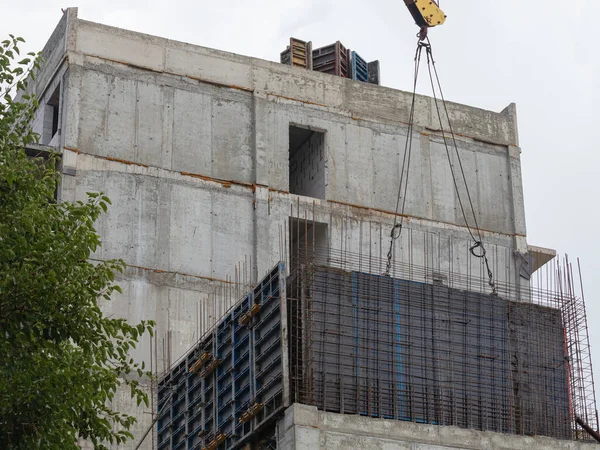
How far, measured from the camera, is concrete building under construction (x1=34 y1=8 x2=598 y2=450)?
2956 cm

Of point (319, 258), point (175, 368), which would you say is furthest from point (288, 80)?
point (175, 368)

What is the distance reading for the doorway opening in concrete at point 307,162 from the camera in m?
43.8

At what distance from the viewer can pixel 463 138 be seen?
153ft

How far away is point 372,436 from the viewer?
2825 centimetres

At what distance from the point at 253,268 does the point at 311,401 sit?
12.6 m

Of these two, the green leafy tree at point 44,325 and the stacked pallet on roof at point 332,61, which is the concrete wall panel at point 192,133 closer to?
the stacked pallet on roof at point 332,61

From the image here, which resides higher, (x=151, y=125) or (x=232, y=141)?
(x=232, y=141)

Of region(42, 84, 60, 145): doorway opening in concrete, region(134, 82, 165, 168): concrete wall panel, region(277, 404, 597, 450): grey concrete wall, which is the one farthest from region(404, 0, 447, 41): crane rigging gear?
region(277, 404, 597, 450): grey concrete wall

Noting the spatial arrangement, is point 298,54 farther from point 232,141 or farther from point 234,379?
point 234,379

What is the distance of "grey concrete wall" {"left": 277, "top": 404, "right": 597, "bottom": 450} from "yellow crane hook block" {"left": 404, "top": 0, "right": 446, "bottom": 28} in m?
13.7

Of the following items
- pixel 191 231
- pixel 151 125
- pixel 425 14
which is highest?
pixel 425 14

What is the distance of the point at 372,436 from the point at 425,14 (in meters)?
15.4

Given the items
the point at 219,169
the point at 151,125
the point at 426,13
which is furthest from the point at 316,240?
the point at 426,13

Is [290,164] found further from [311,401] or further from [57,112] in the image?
[311,401]
